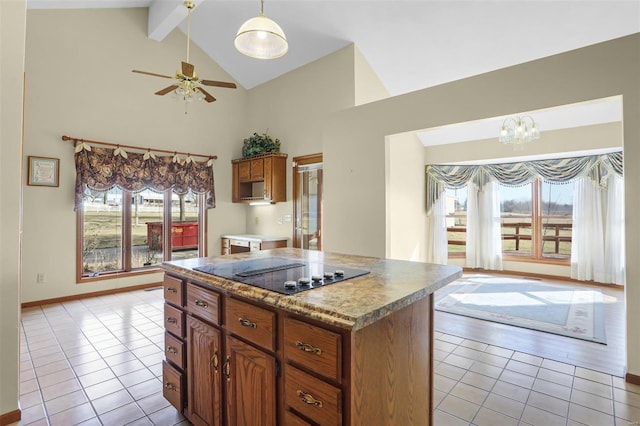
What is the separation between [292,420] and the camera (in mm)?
1260

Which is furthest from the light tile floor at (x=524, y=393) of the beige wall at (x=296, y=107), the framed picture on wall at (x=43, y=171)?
the framed picture on wall at (x=43, y=171)

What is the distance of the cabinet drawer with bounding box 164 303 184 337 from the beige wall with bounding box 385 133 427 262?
378 cm

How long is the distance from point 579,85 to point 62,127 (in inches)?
233

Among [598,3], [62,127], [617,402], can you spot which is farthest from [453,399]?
[62,127]

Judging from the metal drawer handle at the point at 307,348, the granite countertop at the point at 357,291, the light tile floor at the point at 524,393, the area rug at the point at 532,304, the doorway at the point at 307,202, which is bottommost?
the light tile floor at the point at 524,393

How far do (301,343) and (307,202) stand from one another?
438cm

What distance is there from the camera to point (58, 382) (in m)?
2.44

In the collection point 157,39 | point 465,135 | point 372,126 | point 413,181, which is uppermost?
point 157,39

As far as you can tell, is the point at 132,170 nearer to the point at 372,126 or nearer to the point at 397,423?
the point at 372,126

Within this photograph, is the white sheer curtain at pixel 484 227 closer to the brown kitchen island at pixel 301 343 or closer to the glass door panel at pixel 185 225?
the brown kitchen island at pixel 301 343

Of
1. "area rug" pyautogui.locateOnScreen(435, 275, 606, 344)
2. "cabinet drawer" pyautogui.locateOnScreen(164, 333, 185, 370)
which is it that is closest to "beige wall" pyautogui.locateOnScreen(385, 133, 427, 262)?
"area rug" pyautogui.locateOnScreen(435, 275, 606, 344)

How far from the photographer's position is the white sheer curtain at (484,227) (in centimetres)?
A: 640

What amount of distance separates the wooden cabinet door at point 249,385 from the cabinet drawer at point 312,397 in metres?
0.10

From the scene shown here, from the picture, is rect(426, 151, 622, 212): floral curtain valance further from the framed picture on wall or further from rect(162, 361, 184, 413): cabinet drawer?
the framed picture on wall
